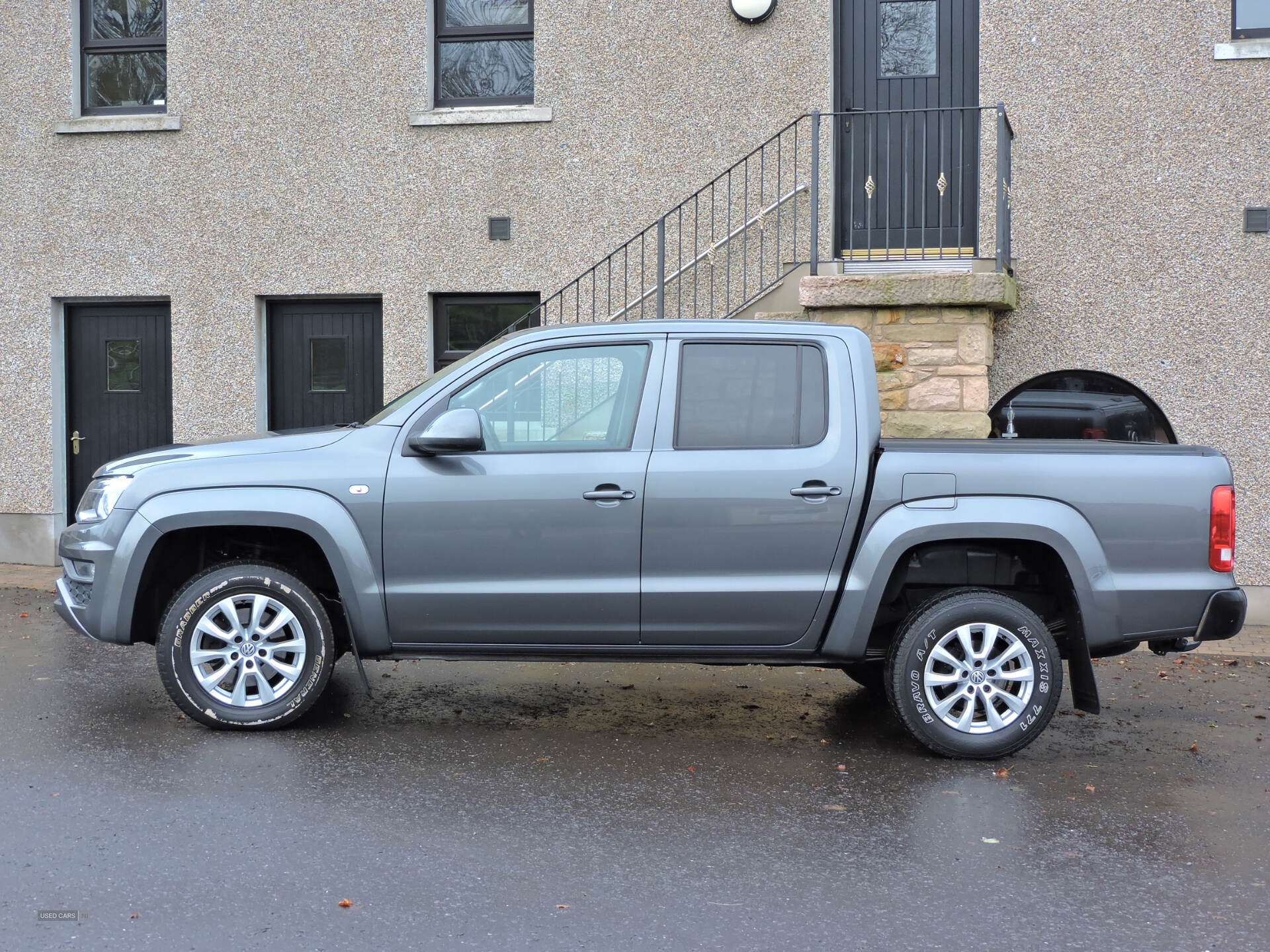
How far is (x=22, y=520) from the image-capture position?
11.8 m

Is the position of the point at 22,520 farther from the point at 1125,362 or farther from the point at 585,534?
the point at 1125,362

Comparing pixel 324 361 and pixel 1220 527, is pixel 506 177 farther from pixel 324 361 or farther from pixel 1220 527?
pixel 1220 527

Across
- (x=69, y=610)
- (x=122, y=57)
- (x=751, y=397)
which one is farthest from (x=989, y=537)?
(x=122, y=57)

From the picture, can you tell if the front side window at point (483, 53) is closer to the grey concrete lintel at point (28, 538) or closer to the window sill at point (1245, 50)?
the grey concrete lintel at point (28, 538)

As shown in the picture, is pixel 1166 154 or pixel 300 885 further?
pixel 1166 154

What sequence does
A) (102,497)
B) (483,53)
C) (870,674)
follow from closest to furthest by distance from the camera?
1. (102,497)
2. (870,674)
3. (483,53)

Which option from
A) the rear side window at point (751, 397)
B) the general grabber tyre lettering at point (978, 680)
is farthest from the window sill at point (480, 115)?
the general grabber tyre lettering at point (978, 680)

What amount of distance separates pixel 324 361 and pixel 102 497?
5986 mm

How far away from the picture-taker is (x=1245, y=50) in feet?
32.2

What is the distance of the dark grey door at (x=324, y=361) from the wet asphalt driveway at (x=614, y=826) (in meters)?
4.94

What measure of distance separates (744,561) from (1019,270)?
18.6 ft

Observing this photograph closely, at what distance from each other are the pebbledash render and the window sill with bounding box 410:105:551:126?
26mm

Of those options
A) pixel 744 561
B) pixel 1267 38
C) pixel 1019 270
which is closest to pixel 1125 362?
pixel 1019 270

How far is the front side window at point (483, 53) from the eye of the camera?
1130 cm
